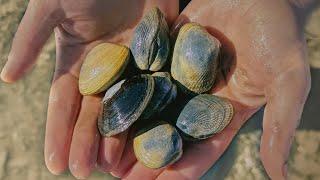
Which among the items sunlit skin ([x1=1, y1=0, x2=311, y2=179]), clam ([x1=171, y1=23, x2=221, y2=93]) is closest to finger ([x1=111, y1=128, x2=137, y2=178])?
sunlit skin ([x1=1, y1=0, x2=311, y2=179])

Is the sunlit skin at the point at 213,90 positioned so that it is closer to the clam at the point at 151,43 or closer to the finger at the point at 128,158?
the finger at the point at 128,158

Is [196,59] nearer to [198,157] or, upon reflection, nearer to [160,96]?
[160,96]

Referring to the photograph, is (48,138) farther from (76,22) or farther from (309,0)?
(309,0)

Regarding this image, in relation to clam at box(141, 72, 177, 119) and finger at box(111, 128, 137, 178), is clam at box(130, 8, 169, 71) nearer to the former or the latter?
clam at box(141, 72, 177, 119)

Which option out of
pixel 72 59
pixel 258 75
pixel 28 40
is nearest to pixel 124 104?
pixel 72 59

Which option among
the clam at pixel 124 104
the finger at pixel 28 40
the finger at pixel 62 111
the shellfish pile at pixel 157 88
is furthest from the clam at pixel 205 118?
the finger at pixel 28 40
